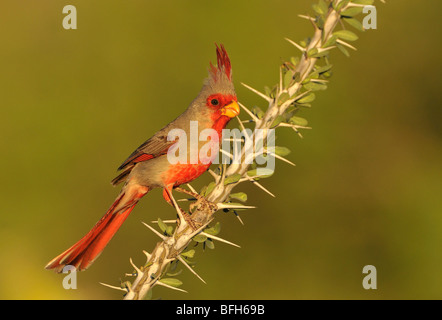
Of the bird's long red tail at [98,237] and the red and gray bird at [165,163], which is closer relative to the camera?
the bird's long red tail at [98,237]

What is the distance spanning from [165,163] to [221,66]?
0.62 m

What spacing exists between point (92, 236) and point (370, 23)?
170 cm

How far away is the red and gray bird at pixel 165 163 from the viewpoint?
280 centimetres

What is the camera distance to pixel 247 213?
441 centimetres

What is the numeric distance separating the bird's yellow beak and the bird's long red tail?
64 cm

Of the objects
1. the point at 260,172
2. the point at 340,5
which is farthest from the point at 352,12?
the point at 260,172

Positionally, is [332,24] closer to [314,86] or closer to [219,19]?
[314,86]

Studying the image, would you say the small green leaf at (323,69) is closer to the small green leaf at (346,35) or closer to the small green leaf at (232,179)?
the small green leaf at (346,35)

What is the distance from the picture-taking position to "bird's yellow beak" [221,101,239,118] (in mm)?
2912

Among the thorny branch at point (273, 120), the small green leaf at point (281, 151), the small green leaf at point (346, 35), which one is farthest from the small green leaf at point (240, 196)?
the small green leaf at point (346, 35)

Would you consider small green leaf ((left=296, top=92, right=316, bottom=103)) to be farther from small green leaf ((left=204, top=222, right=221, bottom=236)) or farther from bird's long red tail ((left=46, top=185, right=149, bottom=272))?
bird's long red tail ((left=46, top=185, right=149, bottom=272))

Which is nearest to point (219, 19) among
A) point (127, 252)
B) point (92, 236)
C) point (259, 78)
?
point (259, 78)

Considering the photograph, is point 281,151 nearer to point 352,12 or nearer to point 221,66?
point 352,12

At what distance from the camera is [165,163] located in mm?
2959
